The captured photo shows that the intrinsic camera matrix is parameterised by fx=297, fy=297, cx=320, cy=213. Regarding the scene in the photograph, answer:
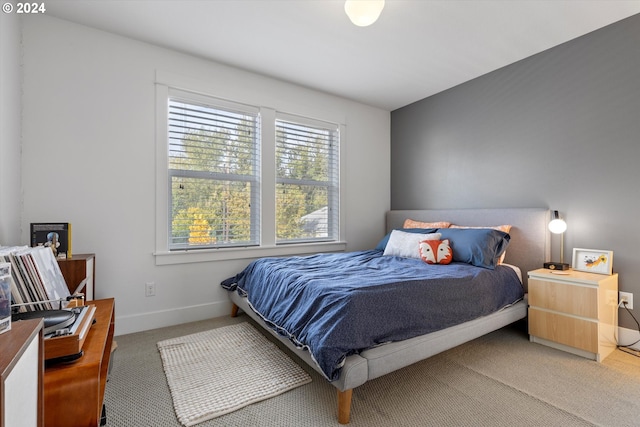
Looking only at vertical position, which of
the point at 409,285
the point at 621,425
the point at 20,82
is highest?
the point at 20,82

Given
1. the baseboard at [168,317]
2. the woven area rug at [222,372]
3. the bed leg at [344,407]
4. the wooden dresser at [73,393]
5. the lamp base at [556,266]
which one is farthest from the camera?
the baseboard at [168,317]

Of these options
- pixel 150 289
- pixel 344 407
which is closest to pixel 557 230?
pixel 344 407

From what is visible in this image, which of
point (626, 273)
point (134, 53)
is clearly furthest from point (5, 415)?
point (626, 273)

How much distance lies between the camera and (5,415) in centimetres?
57

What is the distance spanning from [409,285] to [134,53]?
2977 millimetres

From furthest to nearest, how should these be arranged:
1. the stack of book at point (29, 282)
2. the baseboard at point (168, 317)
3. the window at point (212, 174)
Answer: the window at point (212, 174) < the baseboard at point (168, 317) < the stack of book at point (29, 282)

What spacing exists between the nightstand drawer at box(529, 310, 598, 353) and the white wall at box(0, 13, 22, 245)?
3884 millimetres

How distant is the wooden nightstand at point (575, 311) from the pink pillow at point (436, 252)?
2.16 feet

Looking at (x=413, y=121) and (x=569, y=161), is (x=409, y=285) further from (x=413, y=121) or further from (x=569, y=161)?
(x=413, y=121)

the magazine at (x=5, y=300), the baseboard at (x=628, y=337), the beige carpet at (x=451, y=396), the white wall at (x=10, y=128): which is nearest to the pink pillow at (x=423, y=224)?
the beige carpet at (x=451, y=396)

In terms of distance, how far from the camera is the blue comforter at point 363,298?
5.13 ft

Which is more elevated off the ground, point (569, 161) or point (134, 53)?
point (134, 53)

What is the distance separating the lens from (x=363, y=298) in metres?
1.66

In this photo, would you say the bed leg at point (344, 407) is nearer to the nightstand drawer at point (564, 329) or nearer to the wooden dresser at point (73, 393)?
the wooden dresser at point (73, 393)
